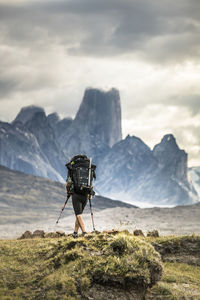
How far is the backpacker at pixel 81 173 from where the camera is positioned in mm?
13625

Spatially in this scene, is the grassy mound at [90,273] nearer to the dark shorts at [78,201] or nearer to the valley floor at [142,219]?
the dark shorts at [78,201]

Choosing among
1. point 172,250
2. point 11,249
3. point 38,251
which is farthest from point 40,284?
point 172,250

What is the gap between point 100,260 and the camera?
10.6m

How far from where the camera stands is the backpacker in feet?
44.7

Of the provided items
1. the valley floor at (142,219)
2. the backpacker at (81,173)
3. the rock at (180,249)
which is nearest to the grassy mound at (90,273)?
the backpacker at (81,173)

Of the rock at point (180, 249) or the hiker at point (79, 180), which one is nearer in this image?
the hiker at point (79, 180)

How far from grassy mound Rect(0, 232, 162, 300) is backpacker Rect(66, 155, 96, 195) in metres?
2.10

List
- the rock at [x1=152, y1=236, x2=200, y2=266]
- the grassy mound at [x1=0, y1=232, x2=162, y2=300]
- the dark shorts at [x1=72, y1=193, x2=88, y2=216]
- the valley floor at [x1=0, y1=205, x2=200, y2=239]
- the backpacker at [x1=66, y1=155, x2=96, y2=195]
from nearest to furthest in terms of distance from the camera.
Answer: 1. the grassy mound at [x1=0, y1=232, x2=162, y2=300]
2. the backpacker at [x1=66, y1=155, x2=96, y2=195]
3. the dark shorts at [x1=72, y1=193, x2=88, y2=216]
4. the rock at [x1=152, y1=236, x2=200, y2=266]
5. the valley floor at [x1=0, y1=205, x2=200, y2=239]

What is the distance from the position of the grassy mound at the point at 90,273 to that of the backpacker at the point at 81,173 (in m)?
2.10

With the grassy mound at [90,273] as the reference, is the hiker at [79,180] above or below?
above

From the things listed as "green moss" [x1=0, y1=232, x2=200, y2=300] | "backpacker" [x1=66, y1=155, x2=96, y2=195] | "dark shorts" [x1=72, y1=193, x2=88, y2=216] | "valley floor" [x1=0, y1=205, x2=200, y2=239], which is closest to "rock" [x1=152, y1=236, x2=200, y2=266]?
"green moss" [x1=0, y1=232, x2=200, y2=300]

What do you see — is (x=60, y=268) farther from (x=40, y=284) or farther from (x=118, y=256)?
(x=118, y=256)

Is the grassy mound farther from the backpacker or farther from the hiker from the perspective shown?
the backpacker

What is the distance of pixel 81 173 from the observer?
13695mm
